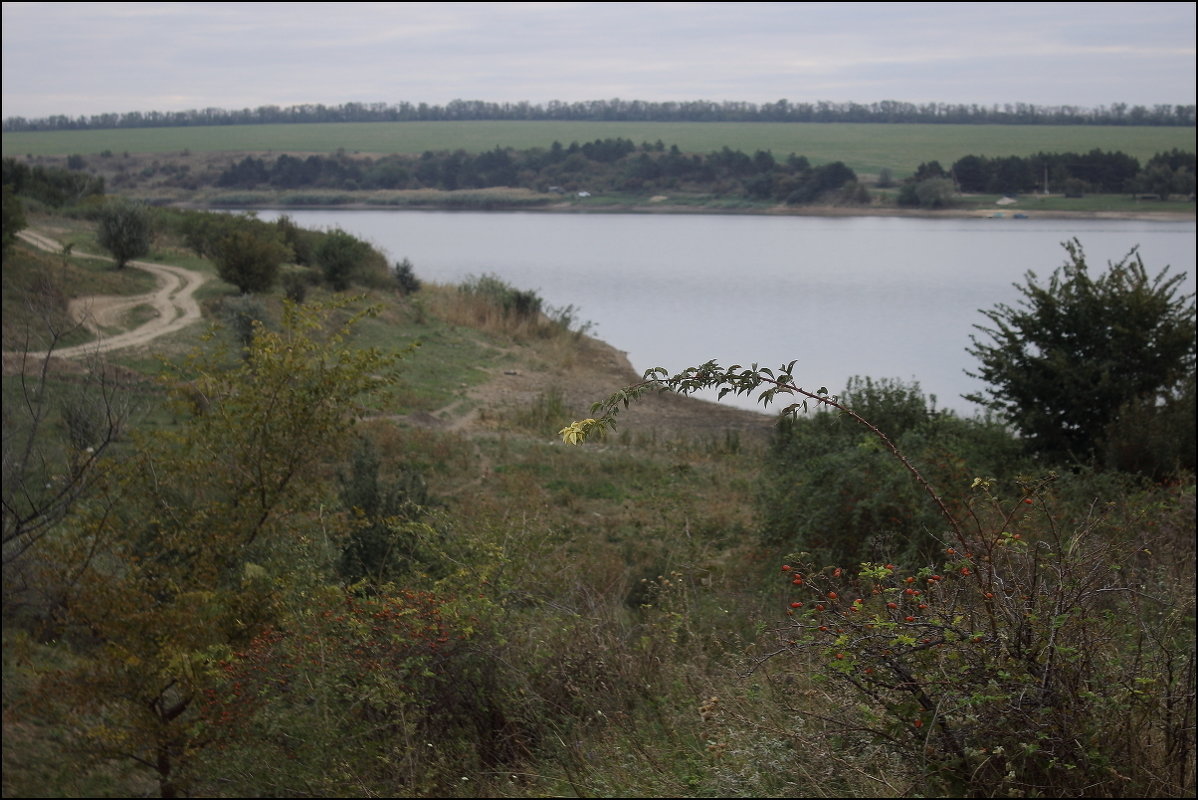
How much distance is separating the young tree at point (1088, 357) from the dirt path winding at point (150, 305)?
49.5ft

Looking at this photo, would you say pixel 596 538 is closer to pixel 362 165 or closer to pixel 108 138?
pixel 362 165

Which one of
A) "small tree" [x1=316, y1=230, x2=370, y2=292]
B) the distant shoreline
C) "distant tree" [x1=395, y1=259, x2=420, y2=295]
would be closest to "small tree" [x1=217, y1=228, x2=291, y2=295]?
"small tree" [x1=316, y1=230, x2=370, y2=292]

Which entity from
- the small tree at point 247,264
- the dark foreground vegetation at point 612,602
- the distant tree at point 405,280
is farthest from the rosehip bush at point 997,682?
the distant tree at point 405,280

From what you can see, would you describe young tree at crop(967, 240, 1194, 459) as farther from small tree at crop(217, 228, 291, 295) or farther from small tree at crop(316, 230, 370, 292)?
small tree at crop(316, 230, 370, 292)

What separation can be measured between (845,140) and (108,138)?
86932 mm

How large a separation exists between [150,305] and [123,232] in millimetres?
5087

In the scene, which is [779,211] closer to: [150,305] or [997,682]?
[150,305]

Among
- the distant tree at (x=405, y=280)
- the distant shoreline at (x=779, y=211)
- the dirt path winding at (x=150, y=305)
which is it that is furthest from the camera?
the distant shoreline at (x=779, y=211)

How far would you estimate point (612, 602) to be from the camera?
7348 millimetres

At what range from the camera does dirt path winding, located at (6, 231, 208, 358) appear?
62.8 ft

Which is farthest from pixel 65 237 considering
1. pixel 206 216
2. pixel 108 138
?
pixel 108 138

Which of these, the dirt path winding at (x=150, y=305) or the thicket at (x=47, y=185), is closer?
the dirt path winding at (x=150, y=305)

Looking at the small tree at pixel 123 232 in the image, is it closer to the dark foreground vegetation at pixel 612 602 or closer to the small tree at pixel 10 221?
the small tree at pixel 10 221

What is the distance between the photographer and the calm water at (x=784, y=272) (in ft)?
66.5
